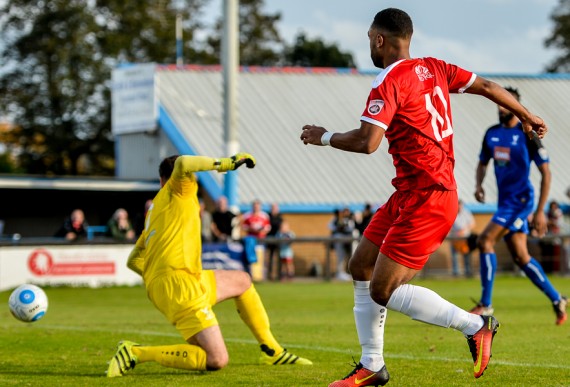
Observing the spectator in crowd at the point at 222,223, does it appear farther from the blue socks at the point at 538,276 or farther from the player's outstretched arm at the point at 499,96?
the player's outstretched arm at the point at 499,96

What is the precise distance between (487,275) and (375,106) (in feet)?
21.0

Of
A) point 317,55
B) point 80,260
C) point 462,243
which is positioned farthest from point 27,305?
point 317,55

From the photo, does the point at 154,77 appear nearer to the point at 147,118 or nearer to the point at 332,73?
the point at 147,118

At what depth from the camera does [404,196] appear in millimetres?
7152

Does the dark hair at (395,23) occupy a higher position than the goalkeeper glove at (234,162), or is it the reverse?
the dark hair at (395,23)

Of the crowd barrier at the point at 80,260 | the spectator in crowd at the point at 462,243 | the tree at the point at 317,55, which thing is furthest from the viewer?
the tree at the point at 317,55

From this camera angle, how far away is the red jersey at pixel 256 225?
25.3m

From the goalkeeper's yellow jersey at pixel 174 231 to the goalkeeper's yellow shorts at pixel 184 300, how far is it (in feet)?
0.26

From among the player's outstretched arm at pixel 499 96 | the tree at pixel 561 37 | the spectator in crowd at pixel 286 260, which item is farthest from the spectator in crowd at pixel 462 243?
the tree at pixel 561 37

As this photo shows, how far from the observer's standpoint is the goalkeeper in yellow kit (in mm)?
8461

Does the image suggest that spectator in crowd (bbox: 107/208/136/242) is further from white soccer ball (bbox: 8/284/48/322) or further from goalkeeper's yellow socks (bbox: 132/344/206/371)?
goalkeeper's yellow socks (bbox: 132/344/206/371)

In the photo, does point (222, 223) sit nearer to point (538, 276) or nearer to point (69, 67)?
point (538, 276)

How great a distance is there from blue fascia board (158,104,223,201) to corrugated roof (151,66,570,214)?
16 centimetres

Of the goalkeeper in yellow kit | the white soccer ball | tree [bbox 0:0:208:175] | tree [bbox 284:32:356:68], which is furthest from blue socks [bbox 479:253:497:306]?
tree [bbox 284:32:356:68]
